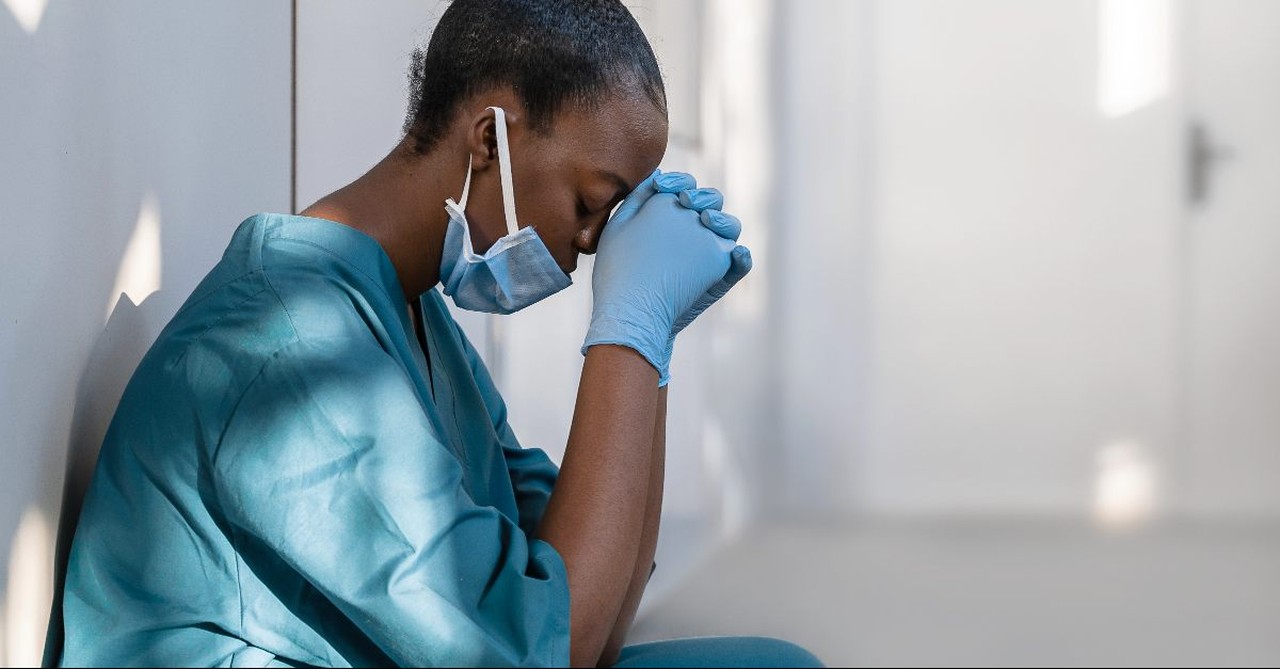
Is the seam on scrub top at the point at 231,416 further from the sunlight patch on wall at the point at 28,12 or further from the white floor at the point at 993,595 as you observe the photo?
the white floor at the point at 993,595

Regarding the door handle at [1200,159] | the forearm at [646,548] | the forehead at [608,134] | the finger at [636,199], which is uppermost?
the door handle at [1200,159]

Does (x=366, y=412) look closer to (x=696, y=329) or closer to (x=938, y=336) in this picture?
(x=696, y=329)

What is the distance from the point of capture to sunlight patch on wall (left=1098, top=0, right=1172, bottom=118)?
382 centimetres

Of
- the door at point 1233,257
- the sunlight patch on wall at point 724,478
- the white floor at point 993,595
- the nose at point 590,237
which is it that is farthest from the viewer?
the door at point 1233,257

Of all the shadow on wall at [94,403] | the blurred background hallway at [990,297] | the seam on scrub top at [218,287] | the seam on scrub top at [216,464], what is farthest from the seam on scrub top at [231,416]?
the blurred background hallway at [990,297]

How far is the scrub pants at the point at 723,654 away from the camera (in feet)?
3.55

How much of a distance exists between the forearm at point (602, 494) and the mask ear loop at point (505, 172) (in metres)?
0.16

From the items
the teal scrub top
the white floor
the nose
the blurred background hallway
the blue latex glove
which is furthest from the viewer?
the blurred background hallway

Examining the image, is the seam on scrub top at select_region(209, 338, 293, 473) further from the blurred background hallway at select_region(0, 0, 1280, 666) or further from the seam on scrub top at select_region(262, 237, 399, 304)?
the blurred background hallway at select_region(0, 0, 1280, 666)

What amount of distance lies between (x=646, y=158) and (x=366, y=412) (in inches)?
16.0

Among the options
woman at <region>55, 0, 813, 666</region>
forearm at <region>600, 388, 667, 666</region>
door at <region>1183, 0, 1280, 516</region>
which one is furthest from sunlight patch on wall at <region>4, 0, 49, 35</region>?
door at <region>1183, 0, 1280, 516</region>

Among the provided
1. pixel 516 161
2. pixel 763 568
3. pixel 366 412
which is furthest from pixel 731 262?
pixel 763 568

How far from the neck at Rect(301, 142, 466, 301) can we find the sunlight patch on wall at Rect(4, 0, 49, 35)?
0.26 metres

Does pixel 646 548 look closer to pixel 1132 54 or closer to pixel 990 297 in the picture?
pixel 990 297
